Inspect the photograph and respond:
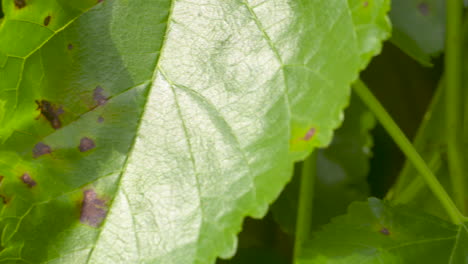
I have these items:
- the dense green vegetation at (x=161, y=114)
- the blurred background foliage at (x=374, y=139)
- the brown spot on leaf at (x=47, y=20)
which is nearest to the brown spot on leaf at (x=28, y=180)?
the dense green vegetation at (x=161, y=114)

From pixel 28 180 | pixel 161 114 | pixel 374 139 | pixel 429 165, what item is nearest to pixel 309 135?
pixel 161 114

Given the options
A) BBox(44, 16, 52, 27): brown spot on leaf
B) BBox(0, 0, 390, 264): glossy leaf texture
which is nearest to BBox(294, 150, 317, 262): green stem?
BBox(0, 0, 390, 264): glossy leaf texture

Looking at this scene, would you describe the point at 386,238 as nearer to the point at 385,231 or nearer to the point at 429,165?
the point at 385,231

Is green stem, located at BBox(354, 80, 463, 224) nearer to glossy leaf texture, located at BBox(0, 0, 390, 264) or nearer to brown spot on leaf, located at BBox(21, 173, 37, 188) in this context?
glossy leaf texture, located at BBox(0, 0, 390, 264)

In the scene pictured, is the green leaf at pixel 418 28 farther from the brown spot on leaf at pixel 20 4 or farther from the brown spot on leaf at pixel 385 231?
the brown spot on leaf at pixel 20 4

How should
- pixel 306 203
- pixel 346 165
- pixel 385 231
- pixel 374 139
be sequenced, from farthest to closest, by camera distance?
pixel 374 139 → pixel 346 165 → pixel 306 203 → pixel 385 231

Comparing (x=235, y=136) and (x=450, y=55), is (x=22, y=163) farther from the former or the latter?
(x=450, y=55)
